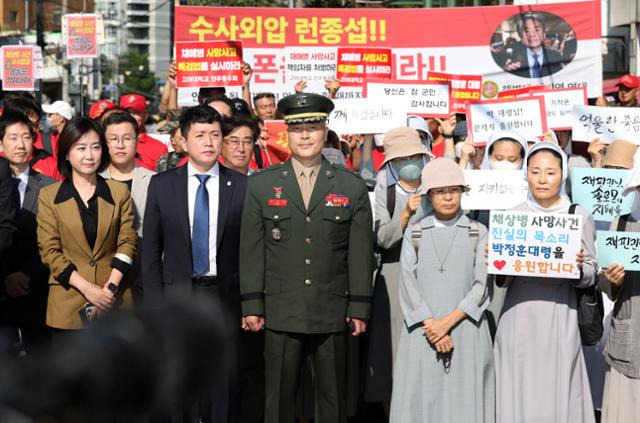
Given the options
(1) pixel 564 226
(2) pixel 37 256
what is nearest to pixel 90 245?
(2) pixel 37 256

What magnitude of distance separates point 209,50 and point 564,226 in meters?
5.31

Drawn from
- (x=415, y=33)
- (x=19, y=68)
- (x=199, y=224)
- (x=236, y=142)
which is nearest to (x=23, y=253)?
(x=199, y=224)

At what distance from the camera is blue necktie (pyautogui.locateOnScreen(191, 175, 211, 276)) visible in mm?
5277

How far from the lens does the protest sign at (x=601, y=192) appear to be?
588 centimetres

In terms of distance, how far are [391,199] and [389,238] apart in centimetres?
27

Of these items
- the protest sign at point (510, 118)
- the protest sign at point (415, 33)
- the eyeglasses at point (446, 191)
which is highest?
the protest sign at point (415, 33)

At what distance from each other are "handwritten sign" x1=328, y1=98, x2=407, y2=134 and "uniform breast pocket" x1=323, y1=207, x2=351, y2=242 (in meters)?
2.73

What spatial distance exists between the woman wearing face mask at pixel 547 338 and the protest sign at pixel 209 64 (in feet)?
15.5

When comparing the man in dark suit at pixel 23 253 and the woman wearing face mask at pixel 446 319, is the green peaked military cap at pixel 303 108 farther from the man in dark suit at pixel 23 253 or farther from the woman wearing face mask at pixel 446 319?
the man in dark suit at pixel 23 253

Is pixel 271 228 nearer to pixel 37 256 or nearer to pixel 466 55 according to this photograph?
pixel 37 256

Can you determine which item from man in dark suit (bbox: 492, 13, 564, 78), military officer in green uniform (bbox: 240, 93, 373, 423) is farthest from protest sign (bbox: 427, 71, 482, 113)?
military officer in green uniform (bbox: 240, 93, 373, 423)

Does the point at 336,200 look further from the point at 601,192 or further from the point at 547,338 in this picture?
the point at 601,192

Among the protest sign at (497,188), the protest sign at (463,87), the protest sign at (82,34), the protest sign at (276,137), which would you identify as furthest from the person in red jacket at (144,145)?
the protest sign at (82,34)

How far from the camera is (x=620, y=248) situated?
16.0 feet
